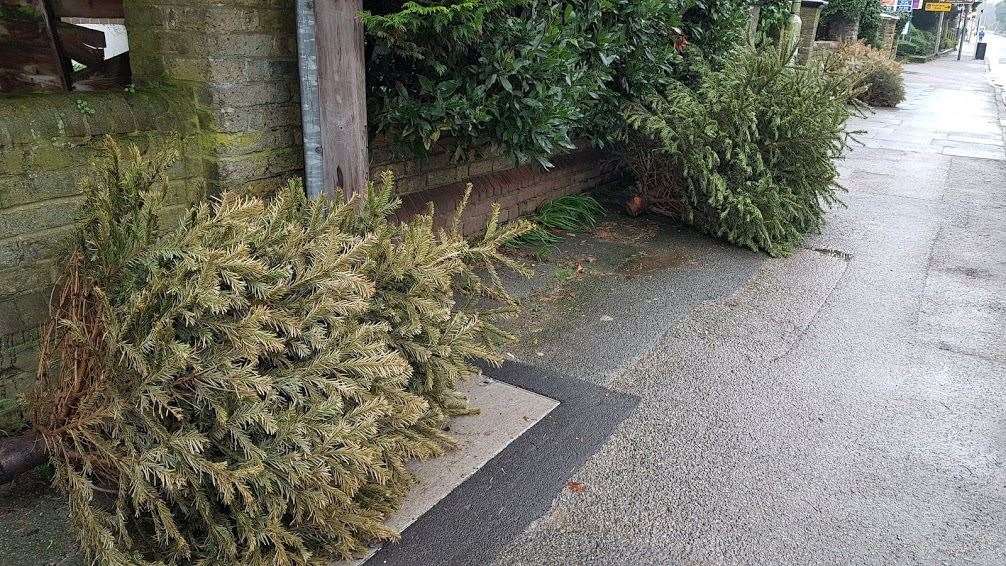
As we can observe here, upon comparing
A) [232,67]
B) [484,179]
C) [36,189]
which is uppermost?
[232,67]

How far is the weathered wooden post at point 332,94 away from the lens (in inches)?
131

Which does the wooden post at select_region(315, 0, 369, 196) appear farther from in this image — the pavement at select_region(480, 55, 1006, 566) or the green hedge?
the pavement at select_region(480, 55, 1006, 566)

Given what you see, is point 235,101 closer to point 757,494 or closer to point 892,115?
point 757,494

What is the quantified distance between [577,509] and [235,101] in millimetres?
2326

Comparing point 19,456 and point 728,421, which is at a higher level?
point 19,456

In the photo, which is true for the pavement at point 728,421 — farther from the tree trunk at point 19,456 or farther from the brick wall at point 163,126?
the brick wall at point 163,126

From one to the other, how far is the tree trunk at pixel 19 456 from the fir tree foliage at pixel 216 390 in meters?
0.08

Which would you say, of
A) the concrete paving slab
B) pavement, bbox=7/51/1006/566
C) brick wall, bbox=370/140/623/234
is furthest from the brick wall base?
the concrete paving slab

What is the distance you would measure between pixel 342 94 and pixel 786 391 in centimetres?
266

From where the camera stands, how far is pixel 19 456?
8.27 feet

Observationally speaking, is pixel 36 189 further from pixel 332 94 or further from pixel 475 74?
pixel 475 74

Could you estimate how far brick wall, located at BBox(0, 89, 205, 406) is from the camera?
2.82 metres

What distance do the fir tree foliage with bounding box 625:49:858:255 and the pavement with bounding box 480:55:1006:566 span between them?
344 millimetres

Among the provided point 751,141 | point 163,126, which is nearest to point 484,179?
point 751,141
